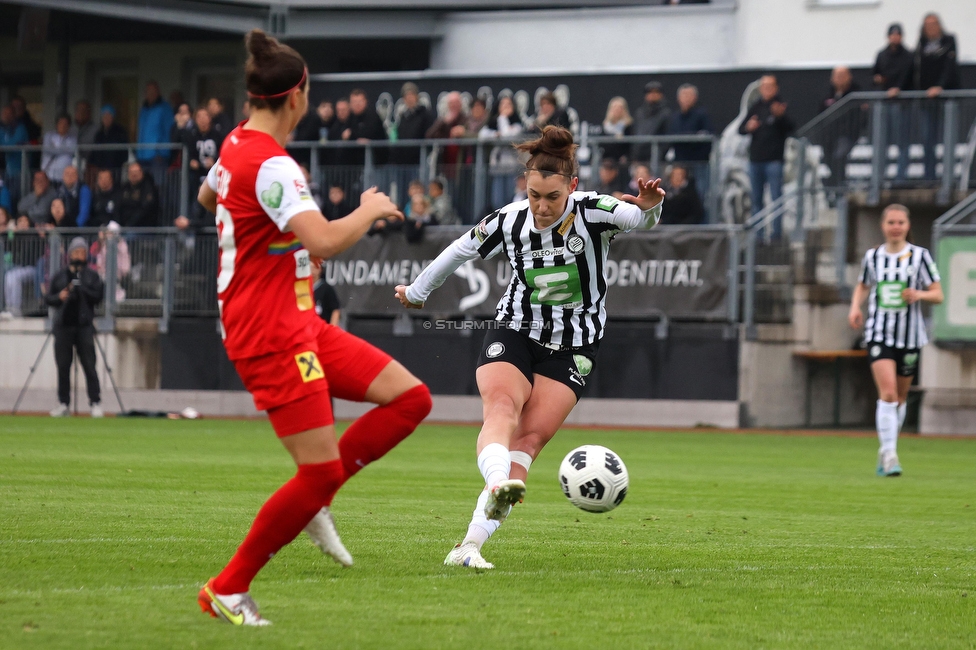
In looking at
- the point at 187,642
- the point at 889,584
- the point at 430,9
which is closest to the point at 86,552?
the point at 187,642

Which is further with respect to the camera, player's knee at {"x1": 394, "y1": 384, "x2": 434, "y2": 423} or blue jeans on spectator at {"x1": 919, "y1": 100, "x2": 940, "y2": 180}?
blue jeans on spectator at {"x1": 919, "y1": 100, "x2": 940, "y2": 180}

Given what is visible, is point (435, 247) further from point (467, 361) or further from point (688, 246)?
point (688, 246)

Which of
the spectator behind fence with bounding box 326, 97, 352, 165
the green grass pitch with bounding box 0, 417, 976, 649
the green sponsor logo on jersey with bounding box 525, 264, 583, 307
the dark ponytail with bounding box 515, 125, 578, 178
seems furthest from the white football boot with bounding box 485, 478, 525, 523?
the spectator behind fence with bounding box 326, 97, 352, 165

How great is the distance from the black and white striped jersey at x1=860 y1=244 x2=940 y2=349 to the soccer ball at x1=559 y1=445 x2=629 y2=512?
6879 mm

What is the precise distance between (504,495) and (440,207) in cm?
1644

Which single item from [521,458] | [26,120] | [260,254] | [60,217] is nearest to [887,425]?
[521,458]

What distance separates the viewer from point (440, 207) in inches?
885

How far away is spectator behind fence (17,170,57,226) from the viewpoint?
79.6ft

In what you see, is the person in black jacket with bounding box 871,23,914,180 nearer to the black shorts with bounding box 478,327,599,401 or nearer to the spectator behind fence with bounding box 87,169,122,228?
the spectator behind fence with bounding box 87,169,122,228

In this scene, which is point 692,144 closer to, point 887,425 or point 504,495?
point 887,425

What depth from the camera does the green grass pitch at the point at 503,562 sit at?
534 cm

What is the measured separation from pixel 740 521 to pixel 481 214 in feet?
43.0

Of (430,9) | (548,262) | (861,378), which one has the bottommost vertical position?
(861,378)

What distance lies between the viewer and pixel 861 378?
23188 millimetres
